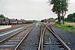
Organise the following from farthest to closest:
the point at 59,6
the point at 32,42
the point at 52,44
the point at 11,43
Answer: the point at 59,6 → the point at 32,42 → the point at 11,43 → the point at 52,44

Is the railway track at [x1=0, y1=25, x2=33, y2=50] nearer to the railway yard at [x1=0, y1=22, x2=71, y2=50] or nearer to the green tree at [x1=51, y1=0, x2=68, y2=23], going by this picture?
the railway yard at [x1=0, y1=22, x2=71, y2=50]

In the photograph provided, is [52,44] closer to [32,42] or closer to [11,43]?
[32,42]

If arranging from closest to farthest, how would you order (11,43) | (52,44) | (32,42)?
(52,44) < (11,43) < (32,42)

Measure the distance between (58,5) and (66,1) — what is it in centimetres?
410

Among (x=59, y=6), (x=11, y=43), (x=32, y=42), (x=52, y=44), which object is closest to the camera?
(x=52, y=44)

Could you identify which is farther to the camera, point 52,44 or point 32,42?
point 32,42

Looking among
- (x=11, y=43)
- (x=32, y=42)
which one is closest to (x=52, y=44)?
(x=32, y=42)

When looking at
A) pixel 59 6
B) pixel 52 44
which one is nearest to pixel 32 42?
pixel 52 44

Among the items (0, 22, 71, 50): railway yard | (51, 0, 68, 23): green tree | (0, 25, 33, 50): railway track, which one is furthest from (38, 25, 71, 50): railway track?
(51, 0, 68, 23): green tree

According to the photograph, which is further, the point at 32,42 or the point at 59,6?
the point at 59,6

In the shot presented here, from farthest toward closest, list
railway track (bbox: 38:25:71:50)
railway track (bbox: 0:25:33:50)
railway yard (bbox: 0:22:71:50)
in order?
railway track (bbox: 0:25:33:50), railway yard (bbox: 0:22:71:50), railway track (bbox: 38:25:71:50)

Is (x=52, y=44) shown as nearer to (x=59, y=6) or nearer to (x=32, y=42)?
(x=32, y=42)

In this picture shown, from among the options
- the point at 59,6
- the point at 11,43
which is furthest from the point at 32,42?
the point at 59,6

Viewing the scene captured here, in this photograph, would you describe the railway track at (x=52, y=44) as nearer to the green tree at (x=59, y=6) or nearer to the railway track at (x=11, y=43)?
the railway track at (x=11, y=43)
